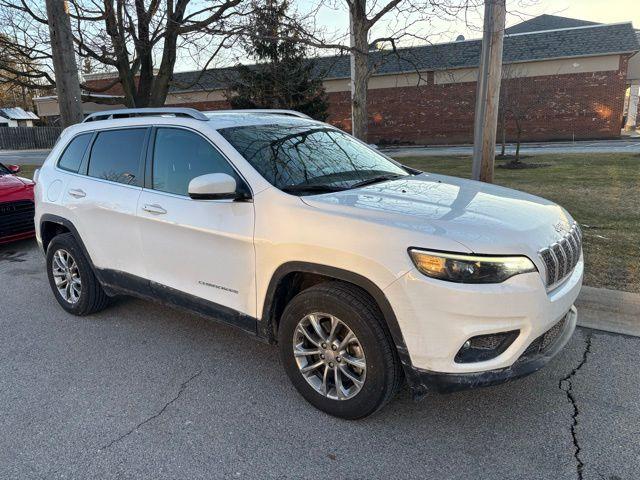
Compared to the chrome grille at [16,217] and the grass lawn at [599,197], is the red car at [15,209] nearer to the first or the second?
the chrome grille at [16,217]

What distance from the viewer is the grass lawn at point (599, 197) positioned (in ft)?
17.0

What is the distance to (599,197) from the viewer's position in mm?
8945

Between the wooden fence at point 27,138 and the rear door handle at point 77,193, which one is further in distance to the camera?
the wooden fence at point 27,138

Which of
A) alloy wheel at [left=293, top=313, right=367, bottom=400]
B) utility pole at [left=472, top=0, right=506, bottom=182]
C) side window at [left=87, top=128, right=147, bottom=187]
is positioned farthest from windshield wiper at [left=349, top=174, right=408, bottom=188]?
utility pole at [left=472, top=0, right=506, bottom=182]

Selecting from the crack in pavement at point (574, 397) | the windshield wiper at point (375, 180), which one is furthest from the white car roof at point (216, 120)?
the crack in pavement at point (574, 397)

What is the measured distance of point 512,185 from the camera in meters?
10.7

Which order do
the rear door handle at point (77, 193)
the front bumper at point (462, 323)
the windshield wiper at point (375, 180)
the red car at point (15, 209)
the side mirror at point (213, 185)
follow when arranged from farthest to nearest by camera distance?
1. the red car at point (15, 209)
2. the rear door handle at point (77, 193)
3. the windshield wiper at point (375, 180)
4. the side mirror at point (213, 185)
5. the front bumper at point (462, 323)

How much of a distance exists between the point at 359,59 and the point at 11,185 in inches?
251

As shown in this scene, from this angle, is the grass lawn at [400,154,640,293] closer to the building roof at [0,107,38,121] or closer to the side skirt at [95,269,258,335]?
the side skirt at [95,269,258,335]

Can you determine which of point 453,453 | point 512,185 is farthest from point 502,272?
point 512,185

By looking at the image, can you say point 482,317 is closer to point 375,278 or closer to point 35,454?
point 375,278

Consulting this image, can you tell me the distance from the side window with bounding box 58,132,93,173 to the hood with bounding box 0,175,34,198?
2.99 metres

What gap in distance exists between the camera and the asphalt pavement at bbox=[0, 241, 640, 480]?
2625 mm

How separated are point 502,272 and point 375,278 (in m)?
0.65
